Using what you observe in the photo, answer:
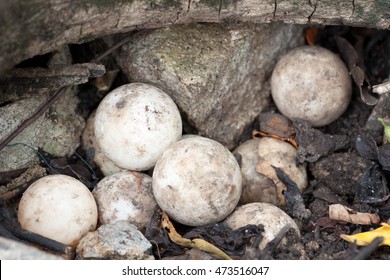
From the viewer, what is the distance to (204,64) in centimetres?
466

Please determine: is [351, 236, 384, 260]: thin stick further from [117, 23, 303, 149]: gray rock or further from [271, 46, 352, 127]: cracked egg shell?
[117, 23, 303, 149]: gray rock

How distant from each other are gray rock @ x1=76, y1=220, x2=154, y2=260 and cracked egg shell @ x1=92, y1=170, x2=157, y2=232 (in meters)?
0.31

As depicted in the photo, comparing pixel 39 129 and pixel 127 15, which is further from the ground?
pixel 127 15

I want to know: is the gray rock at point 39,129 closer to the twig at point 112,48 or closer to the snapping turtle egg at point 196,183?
the twig at point 112,48

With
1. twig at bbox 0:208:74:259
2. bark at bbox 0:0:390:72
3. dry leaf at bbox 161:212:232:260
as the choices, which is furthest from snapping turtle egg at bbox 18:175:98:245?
bark at bbox 0:0:390:72

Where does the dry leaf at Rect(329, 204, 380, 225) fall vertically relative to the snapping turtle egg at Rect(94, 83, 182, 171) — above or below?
below

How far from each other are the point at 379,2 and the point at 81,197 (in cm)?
266

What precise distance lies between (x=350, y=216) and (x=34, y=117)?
2479mm

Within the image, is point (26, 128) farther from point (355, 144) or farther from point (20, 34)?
point (355, 144)

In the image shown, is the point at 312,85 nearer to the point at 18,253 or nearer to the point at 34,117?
the point at 34,117

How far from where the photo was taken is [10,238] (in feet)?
12.5

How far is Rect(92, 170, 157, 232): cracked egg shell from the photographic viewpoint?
14.3ft

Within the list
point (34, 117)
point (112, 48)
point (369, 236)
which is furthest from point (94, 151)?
point (369, 236)

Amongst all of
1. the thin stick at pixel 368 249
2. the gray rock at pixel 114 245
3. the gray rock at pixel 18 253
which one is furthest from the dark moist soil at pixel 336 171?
the gray rock at pixel 18 253
